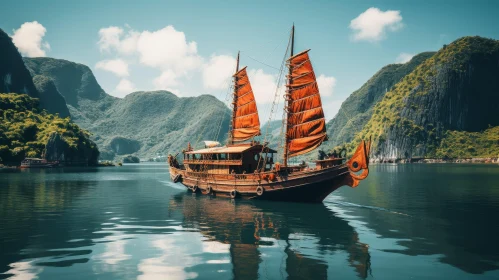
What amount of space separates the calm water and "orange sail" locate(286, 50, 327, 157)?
7.35m

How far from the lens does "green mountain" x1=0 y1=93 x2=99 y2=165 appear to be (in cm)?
12244

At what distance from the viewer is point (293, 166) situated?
3566cm

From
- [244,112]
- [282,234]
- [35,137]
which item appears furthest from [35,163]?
[282,234]

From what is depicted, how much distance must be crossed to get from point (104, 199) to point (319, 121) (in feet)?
82.5

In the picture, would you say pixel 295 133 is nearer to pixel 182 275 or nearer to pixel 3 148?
pixel 182 275

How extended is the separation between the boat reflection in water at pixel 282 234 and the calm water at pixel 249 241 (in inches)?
2.4

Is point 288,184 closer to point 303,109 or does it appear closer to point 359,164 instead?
point 359,164

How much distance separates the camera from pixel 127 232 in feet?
69.0

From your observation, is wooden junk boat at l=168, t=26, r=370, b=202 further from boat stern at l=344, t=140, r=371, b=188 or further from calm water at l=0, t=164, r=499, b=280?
calm water at l=0, t=164, r=499, b=280

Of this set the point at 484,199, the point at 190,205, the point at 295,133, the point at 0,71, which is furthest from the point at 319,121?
the point at 0,71

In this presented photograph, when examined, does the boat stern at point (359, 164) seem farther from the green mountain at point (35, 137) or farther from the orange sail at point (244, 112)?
the green mountain at point (35, 137)

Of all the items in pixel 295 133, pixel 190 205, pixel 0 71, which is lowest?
pixel 190 205

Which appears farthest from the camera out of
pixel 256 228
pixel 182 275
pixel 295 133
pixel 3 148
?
pixel 3 148

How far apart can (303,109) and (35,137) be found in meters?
135
